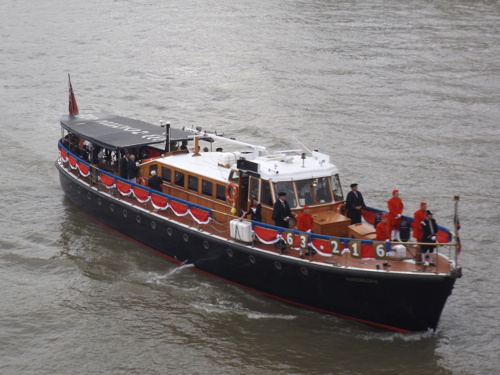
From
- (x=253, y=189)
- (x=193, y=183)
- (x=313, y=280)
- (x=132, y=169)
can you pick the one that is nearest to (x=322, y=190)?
(x=253, y=189)

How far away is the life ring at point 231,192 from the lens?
2023cm

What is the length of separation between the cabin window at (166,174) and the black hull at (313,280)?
115 centimetres

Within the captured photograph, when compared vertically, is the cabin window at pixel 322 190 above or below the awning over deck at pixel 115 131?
below

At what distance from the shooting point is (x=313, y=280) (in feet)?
60.5

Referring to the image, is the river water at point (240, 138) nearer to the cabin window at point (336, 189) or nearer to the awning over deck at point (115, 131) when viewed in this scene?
the awning over deck at point (115, 131)

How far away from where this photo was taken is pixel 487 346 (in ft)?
59.6

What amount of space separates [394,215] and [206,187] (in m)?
Result: 5.23

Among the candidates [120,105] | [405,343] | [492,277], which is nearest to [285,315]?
[405,343]

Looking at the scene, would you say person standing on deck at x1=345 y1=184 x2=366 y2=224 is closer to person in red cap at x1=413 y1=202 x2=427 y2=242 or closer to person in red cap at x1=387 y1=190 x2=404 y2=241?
person in red cap at x1=387 y1=190 x2=404 y2=241

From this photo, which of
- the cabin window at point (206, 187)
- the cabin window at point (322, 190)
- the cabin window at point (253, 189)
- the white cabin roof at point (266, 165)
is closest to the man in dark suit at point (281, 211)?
the white cabin roof at point (266, 165)

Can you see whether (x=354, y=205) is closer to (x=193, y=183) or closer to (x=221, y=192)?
(x=221, y=192)

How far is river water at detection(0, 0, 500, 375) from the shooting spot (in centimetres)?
1820

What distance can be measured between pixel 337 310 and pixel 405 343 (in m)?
1.73

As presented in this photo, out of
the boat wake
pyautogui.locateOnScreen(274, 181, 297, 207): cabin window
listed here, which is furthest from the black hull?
pyautogui.locateOnScreen(274, 181, 297, 207): cabin window
